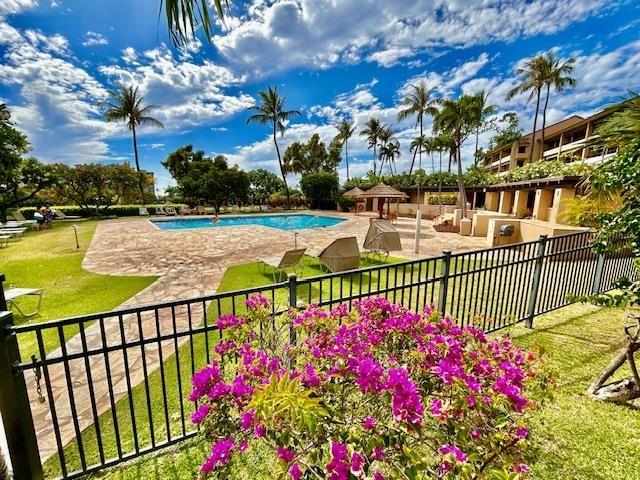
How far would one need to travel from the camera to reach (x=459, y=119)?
57.7 ft

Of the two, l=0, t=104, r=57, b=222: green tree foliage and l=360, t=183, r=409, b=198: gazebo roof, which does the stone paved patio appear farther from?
l=0, t=104, r=57, b=222: green tree foliage

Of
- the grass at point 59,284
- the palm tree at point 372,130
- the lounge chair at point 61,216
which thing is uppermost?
the palm tree at point 372,130

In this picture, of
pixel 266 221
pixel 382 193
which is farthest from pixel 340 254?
pixel 266 221

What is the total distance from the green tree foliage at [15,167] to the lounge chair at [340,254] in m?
18.7

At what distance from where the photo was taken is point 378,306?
219 centimetres

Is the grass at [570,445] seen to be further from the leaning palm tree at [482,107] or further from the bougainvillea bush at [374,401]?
the leaning palm tree at [482,107]

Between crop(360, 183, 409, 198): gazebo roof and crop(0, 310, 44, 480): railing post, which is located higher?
crop(360, 183, 409, 198): gazebo roof

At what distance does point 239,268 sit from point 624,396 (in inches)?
306

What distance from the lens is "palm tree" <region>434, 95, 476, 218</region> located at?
1722 centimetres

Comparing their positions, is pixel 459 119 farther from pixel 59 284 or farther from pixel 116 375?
pixel 59 284

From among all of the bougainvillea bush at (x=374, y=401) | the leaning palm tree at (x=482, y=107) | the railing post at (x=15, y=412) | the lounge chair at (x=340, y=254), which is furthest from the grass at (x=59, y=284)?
the leaning palm tree at (x=482, y=107)

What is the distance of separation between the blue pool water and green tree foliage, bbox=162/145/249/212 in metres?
4.57

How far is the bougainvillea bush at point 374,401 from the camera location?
1114 millimetres

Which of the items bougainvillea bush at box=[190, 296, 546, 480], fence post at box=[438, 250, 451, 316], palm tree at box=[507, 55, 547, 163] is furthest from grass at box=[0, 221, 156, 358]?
palm tree at box=[507, 55, 547, 163]
